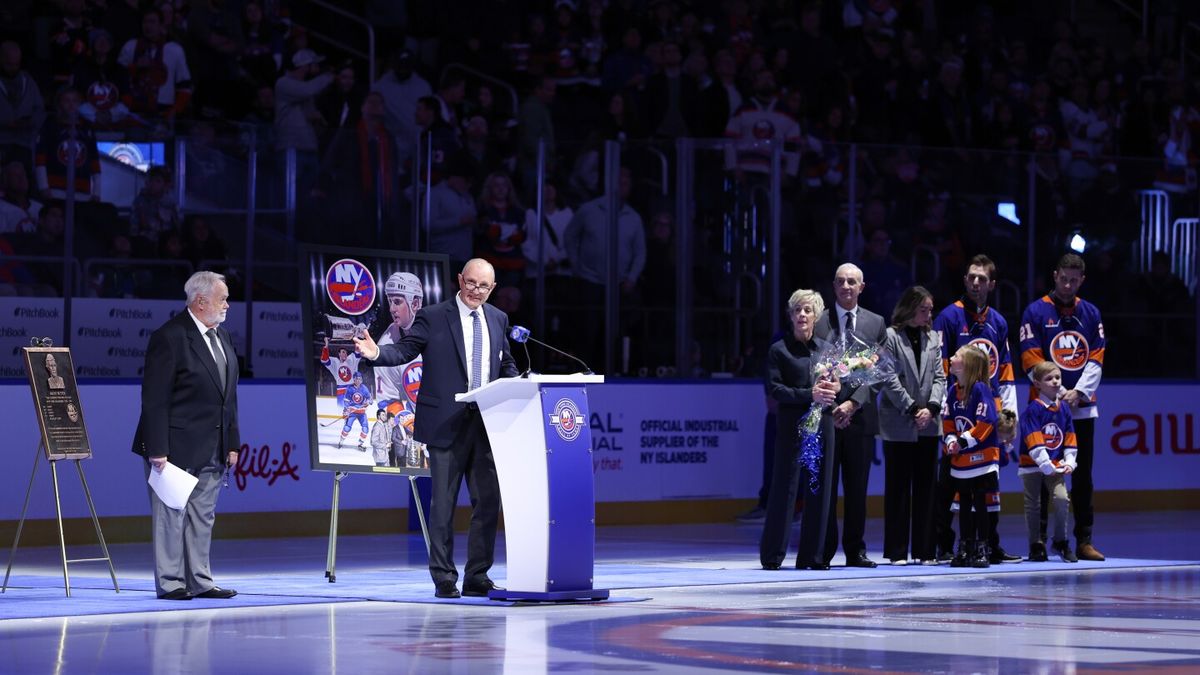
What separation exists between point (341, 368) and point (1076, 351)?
5.46 metres

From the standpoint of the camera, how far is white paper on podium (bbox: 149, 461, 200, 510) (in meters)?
11.8

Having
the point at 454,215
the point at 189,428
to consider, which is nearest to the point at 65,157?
the point at 454,215

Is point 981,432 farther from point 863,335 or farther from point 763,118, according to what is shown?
point 763,118

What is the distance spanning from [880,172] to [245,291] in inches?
230

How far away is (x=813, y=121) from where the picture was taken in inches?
907

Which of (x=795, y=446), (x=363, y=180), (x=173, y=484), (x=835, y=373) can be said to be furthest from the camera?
(x=363, y=180)

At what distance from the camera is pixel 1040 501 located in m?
15.2

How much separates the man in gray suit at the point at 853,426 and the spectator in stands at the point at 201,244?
5.15 meters

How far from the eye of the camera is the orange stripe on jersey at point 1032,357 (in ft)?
49.9

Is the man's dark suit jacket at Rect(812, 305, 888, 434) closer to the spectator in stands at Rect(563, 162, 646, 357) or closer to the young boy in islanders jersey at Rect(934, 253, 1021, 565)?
the young boy in islanders jersey at Rect(934, 253, 1021, 565)

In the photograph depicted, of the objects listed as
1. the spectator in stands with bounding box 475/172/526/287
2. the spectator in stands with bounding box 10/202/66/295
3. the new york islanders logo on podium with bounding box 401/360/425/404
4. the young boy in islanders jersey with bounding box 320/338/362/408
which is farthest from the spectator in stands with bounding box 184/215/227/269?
the new york islanders logo on podium with bounding box 401/360/425/404

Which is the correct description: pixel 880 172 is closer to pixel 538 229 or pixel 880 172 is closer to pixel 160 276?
pixel 538 229

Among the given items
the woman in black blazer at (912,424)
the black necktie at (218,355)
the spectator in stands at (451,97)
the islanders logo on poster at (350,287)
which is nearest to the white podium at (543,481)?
the black necktie at (218,355)

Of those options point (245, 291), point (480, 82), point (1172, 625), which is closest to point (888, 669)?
point (1172, 625)
